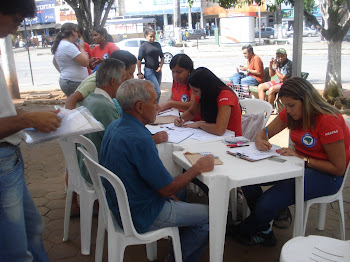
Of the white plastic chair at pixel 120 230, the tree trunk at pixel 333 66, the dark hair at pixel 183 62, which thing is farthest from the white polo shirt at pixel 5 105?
the tree trunk at pixel 333 66

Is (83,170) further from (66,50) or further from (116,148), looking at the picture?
(66,50)

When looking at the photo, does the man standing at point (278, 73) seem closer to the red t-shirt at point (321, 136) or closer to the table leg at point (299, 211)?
the red t-shirt at point (321, 136)

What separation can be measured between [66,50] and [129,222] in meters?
3.38

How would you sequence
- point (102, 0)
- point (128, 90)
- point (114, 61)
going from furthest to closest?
point (102, 0) → point (114, 61) → point (128, 90)

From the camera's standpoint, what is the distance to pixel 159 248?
9.38ft

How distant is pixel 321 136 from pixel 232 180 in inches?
31.1

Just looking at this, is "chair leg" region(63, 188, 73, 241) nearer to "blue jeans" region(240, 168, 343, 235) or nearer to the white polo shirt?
the white polo shirt

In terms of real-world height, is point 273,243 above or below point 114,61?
below

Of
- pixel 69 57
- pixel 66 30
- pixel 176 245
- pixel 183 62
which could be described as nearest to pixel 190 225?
pixel 176 245

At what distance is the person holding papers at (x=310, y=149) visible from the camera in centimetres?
244

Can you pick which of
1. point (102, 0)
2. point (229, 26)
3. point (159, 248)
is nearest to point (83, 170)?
point (159, 248)

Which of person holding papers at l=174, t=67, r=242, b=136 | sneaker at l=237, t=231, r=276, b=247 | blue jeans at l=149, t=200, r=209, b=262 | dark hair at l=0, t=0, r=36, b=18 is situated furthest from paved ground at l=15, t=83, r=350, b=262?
dark hair at l=0, t=0, r=36, b=18

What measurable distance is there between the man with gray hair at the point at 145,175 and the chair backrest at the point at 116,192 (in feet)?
0.14

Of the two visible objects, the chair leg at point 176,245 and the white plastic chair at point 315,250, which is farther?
the chair leg at point 176,245
